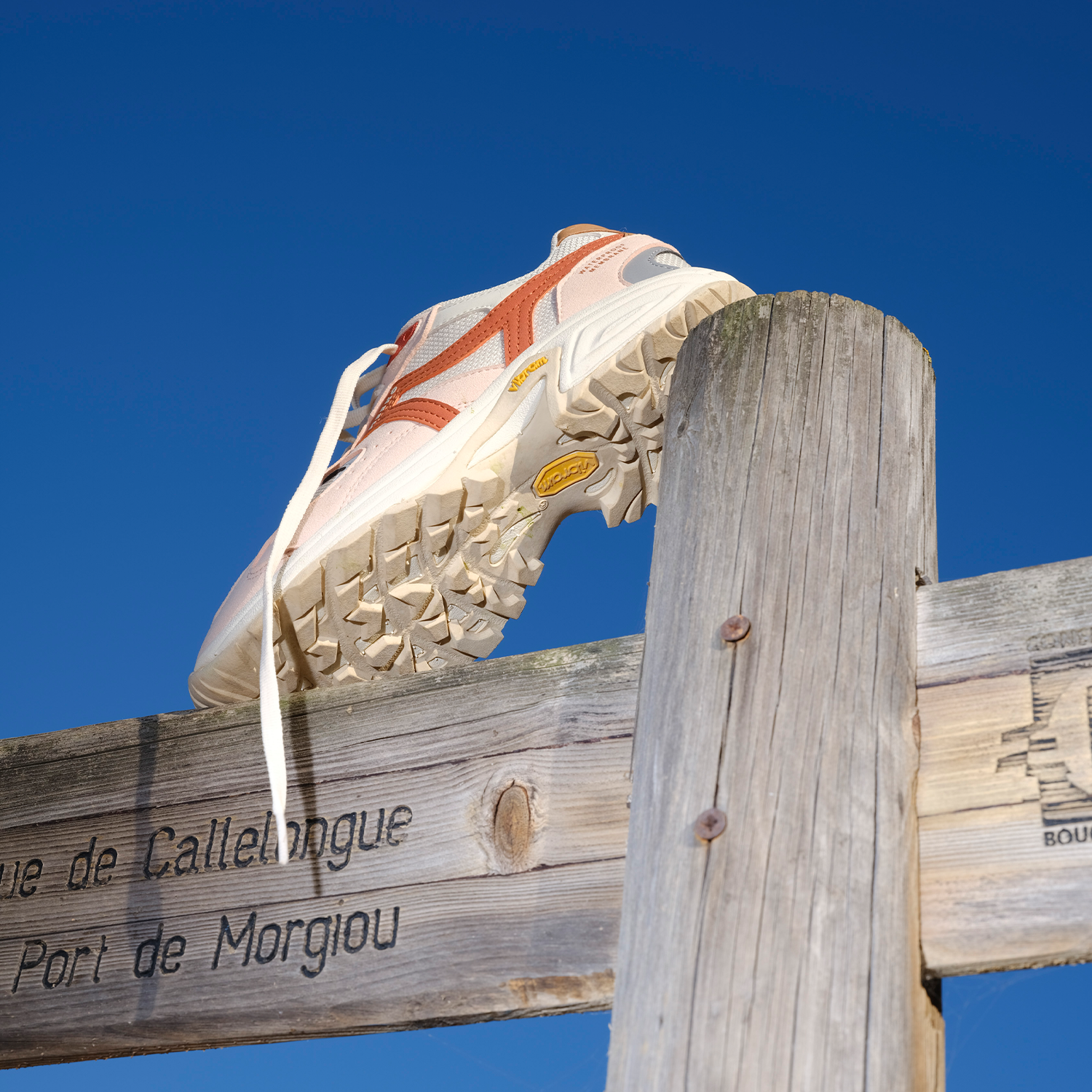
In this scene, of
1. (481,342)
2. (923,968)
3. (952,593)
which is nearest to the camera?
(923,968)

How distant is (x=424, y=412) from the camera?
2.02m

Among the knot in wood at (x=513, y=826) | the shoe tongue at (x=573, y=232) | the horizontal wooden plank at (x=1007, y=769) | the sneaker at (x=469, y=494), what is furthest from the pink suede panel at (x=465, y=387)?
the horizontal wooden plank at (x=1007, y=769)

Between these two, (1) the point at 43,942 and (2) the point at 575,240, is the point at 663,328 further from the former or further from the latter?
(1) the point at 43,942

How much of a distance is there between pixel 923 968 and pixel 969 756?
0.17m

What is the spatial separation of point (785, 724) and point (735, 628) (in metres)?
0.10

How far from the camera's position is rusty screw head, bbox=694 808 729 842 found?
102 centimetres

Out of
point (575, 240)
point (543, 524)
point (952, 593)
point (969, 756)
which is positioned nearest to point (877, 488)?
point (952, 593)

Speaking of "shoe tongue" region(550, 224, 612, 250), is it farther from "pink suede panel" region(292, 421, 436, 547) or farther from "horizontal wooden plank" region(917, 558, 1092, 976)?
"horizontal wooden plank" region(917, 558, 1092, 976)

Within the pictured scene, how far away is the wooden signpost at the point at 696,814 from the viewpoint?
959mm

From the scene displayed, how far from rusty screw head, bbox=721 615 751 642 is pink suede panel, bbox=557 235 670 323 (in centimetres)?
94

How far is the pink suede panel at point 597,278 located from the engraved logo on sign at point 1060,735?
42.3 inches

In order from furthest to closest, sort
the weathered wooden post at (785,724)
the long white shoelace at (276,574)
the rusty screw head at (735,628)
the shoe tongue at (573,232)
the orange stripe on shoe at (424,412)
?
the shoe tongue at (573,232)
the orange stripe on shoe at (424,412)
the long white shoelace at (276,574)
the rusty screw head at (735,628)
the weathered wooden post at (785,724)

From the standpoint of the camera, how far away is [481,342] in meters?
2.07

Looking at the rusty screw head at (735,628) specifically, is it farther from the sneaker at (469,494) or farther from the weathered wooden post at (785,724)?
the sneaker at (469,494)
